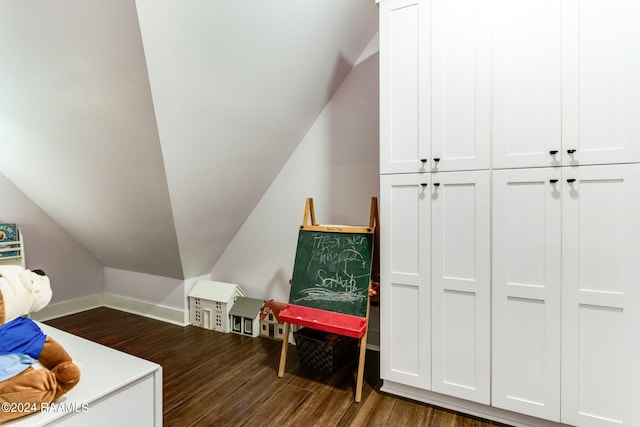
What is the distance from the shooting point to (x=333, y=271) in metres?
2.30

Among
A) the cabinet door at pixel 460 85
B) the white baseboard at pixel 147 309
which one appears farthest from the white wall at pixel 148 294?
the cabinet door at pixel 460 85

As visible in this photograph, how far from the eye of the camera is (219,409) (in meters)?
1.90

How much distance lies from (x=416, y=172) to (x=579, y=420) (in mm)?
1408

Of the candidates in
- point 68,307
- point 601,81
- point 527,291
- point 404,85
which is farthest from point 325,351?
point 68,307

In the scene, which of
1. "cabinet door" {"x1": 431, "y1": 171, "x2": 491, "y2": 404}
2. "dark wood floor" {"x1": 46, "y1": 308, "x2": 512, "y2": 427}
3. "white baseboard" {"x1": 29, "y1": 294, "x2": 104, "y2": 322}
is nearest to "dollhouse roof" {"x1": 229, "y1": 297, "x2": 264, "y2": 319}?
"dark wood floor" {"x1": 46, "y1": 308, "x2": 512, "y2": 427}

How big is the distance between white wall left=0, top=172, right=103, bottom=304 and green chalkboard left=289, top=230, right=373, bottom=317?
2.66 m

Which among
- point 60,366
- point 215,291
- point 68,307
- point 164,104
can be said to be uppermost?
point 164,104

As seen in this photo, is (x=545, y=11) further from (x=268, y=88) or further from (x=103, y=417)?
(x=103, y=417)

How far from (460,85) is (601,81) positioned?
1.94ft

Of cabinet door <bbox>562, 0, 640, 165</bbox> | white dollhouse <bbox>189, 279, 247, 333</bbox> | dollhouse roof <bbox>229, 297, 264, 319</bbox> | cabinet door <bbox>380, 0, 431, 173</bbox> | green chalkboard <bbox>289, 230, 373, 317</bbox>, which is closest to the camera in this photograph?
cabinet door <bbox>562, 0, 640, 165</bbox>

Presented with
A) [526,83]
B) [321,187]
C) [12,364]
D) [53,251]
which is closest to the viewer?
[12,364]

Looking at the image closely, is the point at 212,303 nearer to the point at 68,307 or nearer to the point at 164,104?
the point at 68,307

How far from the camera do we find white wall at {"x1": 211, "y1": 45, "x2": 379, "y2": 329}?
2.60m

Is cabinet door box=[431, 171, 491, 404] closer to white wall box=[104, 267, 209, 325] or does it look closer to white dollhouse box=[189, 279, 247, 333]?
white dollhouse box=[189, 279, 247, 333]
